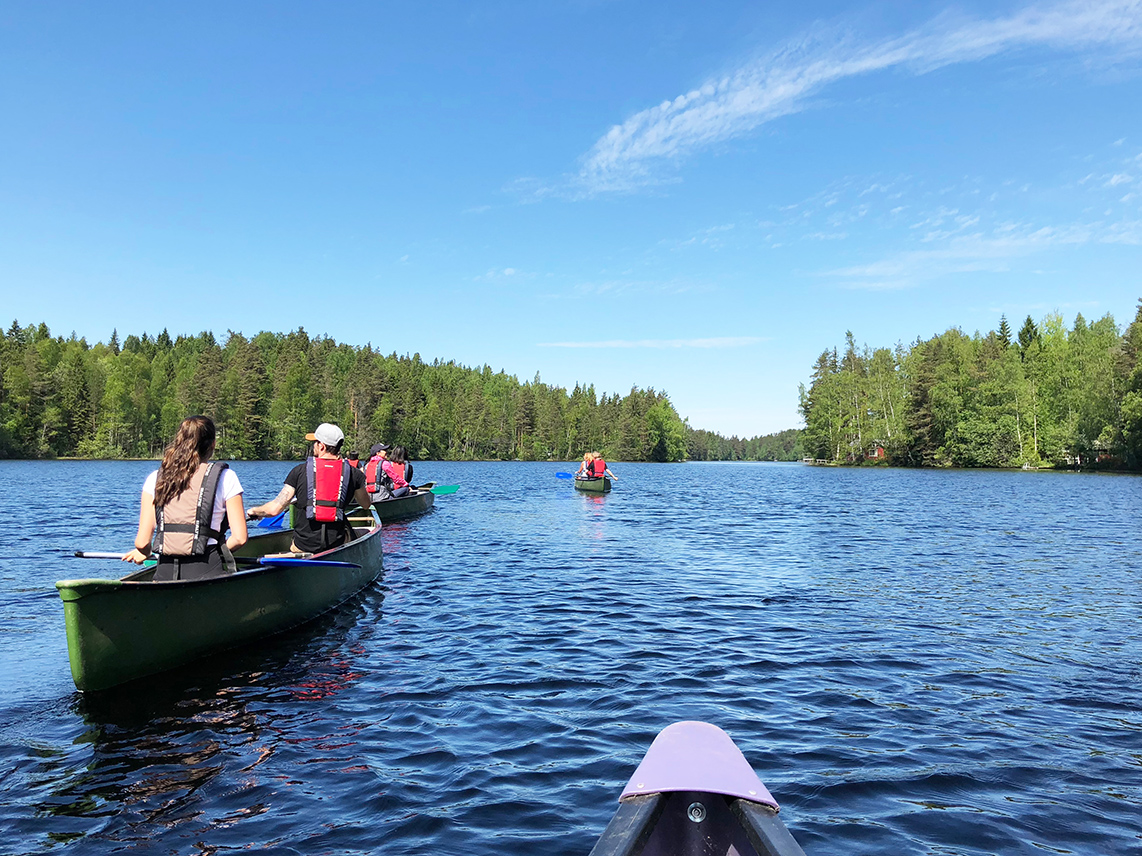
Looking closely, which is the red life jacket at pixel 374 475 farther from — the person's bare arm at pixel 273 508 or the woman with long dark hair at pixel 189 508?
the woman with long dark hair at pixel 189 508

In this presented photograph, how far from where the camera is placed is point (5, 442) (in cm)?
7406

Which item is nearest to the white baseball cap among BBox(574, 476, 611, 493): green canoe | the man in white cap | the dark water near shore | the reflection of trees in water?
the man in white cap

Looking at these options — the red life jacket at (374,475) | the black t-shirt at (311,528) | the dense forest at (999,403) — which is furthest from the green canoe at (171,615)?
the dense forest at (999,403)

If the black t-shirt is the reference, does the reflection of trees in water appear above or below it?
below

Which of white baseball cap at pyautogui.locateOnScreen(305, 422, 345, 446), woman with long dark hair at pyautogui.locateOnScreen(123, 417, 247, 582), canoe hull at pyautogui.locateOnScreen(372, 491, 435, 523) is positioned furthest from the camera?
canoe hull at pyautogui.locateOnScreen(372, 491, 435, 523)

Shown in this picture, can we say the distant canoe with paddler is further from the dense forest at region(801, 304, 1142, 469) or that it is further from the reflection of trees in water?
the dense forest at region(801, 304, 1142, 469)

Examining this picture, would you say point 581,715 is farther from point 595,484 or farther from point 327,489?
point 595,484

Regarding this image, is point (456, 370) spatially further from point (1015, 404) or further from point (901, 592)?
point (901, 592)

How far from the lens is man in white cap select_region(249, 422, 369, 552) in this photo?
32.6ft

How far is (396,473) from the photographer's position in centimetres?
2494

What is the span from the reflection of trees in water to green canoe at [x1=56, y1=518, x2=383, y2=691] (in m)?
0.25

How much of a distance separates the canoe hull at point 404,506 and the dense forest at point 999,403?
6042cm

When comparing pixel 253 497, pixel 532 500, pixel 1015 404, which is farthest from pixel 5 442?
pixel 1015 404

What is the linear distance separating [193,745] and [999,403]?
3549 inches
